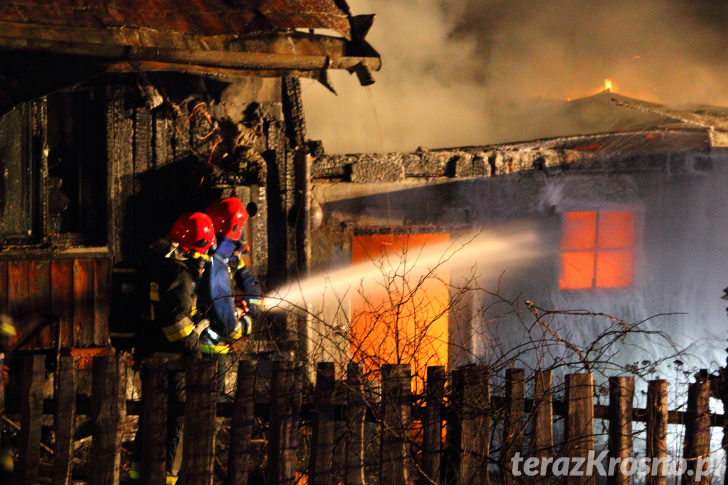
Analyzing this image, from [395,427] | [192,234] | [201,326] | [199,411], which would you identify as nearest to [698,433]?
[395,427]

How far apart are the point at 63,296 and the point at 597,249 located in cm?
805

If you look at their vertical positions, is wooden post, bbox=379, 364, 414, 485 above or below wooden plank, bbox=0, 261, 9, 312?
below

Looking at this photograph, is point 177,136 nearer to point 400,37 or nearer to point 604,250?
point 604,250

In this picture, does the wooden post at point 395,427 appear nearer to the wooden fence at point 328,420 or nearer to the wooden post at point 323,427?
the wooden fence at point 328,420

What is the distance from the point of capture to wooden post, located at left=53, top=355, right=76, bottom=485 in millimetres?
3770

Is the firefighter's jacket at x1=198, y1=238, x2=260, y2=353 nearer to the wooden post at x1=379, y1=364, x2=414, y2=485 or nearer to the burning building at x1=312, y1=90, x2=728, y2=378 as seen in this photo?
the burning building at x1=312, y1=90, x2=728, y2=378

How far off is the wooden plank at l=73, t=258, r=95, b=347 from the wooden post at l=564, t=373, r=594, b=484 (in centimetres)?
575

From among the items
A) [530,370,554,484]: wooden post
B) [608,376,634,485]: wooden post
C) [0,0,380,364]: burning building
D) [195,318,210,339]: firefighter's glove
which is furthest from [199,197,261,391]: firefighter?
[608,376,634,485]: wooden post

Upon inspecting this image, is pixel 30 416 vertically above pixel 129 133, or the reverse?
pixel 129 133

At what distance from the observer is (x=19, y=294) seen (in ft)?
23.6

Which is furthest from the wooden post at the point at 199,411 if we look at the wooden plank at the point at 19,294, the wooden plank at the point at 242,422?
the wooden plank at the point at 19,294

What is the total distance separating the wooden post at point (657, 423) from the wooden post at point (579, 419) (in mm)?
384

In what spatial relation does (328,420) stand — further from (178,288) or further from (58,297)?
(58,297)

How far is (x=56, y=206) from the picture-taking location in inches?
302
